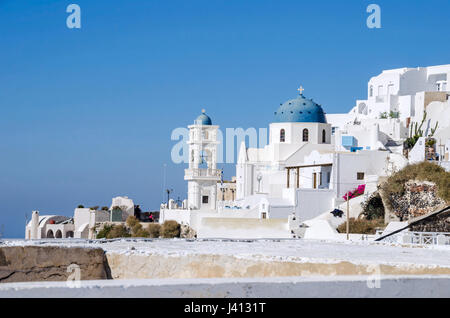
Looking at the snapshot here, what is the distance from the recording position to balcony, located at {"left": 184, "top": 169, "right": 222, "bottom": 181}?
48.0 m

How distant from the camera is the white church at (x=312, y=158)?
115ft

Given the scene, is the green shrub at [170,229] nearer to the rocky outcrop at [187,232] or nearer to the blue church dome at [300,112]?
the rocky outcrop at [187,232]

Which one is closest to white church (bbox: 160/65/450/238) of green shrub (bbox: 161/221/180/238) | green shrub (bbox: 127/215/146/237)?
green shrub (bbox: 161/221/180/238)

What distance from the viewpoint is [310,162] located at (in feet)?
127

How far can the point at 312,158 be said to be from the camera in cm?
3853

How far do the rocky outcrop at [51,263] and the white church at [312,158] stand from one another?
58.7ft

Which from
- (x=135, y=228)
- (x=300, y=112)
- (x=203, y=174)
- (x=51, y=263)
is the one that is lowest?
(x=135, y=228)

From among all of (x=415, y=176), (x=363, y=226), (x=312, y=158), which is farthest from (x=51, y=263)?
(x=312, y=158)

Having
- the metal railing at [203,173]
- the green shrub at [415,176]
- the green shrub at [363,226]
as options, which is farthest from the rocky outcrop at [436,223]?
the metal railing at [203,173]

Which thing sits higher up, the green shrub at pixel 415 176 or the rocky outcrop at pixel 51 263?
the green shrub at pixel 415 176

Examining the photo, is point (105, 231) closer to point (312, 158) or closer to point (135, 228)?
point (135, 228)

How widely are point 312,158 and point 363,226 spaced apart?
915 centimetres
